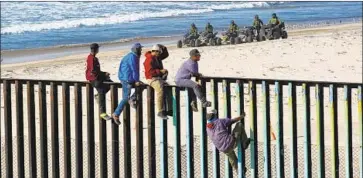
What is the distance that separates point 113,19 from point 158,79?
1857 inches

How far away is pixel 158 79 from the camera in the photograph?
9.34 meters

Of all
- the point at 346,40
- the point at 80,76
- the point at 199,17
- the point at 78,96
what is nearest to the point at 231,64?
the point at 80,76

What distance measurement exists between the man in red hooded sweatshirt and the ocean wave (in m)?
36.9

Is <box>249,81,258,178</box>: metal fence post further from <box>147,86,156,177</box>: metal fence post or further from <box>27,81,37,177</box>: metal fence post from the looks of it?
<box>27,81,37,177</box>: metal fence post

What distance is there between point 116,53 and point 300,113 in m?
15.5

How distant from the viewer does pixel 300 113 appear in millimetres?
16500

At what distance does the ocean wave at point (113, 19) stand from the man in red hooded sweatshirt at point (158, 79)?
36893mm

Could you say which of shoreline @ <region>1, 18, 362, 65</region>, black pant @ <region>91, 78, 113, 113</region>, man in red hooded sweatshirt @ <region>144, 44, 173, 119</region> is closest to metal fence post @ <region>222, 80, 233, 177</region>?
man in red hooded sweatshirt @ <region>144, 44, 173, 119</region>

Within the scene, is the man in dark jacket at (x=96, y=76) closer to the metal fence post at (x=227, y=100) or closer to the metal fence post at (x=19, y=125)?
the metal fence post at (x=19, y=125)

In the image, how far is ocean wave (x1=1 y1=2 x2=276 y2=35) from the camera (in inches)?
1905

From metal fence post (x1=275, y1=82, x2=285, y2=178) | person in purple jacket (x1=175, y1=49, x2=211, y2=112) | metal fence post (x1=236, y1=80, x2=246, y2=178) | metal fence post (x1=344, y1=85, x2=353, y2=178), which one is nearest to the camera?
metal fence post (x1=344, y1=85, x2=353, y2=178)

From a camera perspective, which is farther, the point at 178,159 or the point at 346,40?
the point at 346,40

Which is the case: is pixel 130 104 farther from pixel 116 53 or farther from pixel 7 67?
pixel 116 53

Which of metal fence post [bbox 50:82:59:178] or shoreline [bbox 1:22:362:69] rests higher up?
metal fence post [bbox 50:82:59:178]
